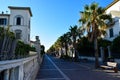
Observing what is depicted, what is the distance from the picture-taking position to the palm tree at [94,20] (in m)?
27.6

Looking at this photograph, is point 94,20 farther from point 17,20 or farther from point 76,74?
point 17,20

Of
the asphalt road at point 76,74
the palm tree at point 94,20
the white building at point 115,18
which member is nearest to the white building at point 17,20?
the white building at point 115,18

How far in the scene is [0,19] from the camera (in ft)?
188

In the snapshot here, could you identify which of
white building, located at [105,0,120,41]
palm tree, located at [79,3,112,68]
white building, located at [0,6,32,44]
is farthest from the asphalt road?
white building, located at [0,6,32,44]

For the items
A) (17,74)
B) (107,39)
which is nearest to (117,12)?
(107,39)

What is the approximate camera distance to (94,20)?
27.7 m

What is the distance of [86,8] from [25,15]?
3184cm

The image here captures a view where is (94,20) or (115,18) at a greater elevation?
(115,18)

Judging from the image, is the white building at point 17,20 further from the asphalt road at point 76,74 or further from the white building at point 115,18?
the asphalt road at point 76,74

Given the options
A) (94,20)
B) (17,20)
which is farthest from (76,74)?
(17,20)

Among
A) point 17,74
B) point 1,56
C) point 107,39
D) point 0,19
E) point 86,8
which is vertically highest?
point 0,19

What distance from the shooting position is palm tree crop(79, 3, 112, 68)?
27562mm

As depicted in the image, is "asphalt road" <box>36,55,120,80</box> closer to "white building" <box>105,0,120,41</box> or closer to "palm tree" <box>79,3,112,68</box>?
"palm tree" <box>79,3,112,68</box>

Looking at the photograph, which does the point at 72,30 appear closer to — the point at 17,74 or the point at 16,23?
the point at 16,23
